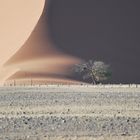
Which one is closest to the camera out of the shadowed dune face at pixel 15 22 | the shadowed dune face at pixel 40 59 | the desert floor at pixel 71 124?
the desert floor at pixel 71 124

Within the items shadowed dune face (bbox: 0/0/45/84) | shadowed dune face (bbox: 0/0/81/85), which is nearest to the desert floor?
shadowed dune face (bbox: 0/0/81/85)

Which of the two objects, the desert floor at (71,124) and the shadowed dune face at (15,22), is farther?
the shadowed dune face at (15,22)

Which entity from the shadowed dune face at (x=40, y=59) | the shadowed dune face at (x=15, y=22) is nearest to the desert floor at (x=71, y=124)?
the shadowed dune face at (x=40, y=59)

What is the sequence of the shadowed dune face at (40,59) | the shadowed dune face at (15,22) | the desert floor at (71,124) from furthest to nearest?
the shadowed dune face at (15,22) < the shadowed dune face at (40,59) < the desert floor at (71,124)

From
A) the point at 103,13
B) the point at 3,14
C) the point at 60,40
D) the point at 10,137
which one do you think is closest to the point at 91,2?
the point at 103,13

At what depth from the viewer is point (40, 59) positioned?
78.2 meters

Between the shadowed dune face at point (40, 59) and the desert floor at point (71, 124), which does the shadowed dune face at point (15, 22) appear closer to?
the shadowed dune face at point (40, 59)

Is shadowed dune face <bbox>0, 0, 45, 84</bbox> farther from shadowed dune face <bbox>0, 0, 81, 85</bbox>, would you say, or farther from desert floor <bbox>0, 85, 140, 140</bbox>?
desert floor <bbox>0, 85, 140, 140</bbox>

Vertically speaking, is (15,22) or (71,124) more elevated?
(15,22)

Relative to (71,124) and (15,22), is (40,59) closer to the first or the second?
(15,22)

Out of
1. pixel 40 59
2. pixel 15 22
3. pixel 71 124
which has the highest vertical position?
pixel 15 22

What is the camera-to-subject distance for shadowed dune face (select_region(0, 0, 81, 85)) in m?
71.6

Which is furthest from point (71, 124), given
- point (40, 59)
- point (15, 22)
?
point (15, 22)

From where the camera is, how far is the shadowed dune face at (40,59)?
71625mm
